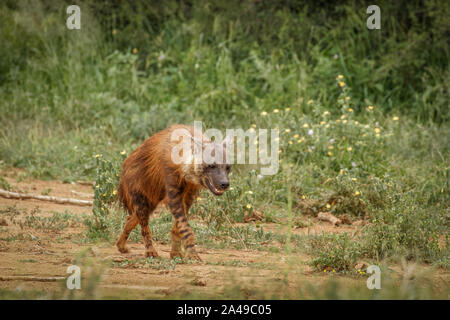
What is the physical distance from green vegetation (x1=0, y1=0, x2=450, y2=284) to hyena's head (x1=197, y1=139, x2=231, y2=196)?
1.15 metres

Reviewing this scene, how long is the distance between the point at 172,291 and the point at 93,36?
31.6 ft

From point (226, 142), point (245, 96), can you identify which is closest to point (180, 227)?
point (226, 142)

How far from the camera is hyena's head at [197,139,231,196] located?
18.0 ft

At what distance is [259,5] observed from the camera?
13586 millimetres

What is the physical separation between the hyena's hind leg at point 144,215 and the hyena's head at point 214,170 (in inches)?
27.2

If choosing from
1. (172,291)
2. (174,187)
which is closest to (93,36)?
(174,187)

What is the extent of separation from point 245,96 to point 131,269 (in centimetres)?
680

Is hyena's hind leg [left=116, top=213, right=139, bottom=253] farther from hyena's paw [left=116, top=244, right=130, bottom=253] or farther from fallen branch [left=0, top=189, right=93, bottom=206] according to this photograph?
fallen branch [left=0, top=189, right=93, bottom=206]

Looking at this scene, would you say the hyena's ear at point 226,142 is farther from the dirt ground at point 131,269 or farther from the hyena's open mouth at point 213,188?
the dirt ground at point 131,269

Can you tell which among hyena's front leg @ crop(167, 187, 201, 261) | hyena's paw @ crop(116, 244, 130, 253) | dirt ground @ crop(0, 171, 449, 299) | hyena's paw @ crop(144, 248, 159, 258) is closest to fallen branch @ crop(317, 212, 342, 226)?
dirt ground @ crop(0, 171, 449, 299)

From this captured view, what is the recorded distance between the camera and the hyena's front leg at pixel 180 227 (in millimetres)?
5621

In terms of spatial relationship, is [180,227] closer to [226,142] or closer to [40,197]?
[226,142]
